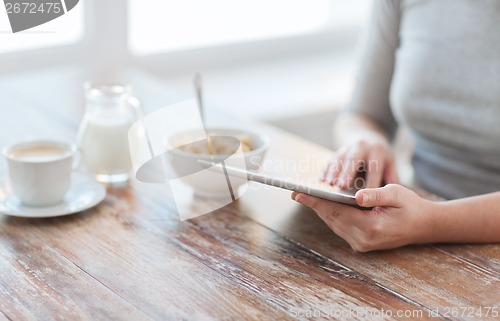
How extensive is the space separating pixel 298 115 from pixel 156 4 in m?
0.59

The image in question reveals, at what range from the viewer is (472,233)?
3.69 ft

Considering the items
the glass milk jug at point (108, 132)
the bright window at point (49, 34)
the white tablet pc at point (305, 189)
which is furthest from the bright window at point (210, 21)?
the white tablet pc at point (305, 189)

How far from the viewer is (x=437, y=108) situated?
1512mm

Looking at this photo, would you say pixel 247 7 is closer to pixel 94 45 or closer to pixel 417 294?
pixel 94 45

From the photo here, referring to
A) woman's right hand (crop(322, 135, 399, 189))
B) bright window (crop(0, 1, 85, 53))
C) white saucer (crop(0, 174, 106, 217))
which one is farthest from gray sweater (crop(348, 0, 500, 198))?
bright window (crop(0, 1, 85, 53))

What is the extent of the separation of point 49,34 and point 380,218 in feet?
4.97

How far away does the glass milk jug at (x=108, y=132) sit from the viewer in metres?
1.28

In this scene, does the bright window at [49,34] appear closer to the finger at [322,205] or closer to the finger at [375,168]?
the finger at [375,168]

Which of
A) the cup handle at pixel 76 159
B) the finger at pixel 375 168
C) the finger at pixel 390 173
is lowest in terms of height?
the finger at pixel 390 173

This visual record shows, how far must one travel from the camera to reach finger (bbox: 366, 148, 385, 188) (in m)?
1.27

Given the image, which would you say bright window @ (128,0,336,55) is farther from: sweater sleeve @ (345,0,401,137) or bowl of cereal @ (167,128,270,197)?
bowl of cereal @ (167,128,270,197)

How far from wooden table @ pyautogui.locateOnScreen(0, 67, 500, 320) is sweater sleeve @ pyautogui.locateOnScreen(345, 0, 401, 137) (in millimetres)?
495

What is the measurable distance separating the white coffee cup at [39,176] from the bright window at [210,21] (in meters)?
1.31

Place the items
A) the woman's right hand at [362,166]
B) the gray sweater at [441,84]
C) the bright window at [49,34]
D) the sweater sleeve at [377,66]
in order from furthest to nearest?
1. the bright window at [49,34]
2. the sweater sleeve at [377,66]
3. the gray sweater at [441,84]
4. the woman's right hand at [362,166]
